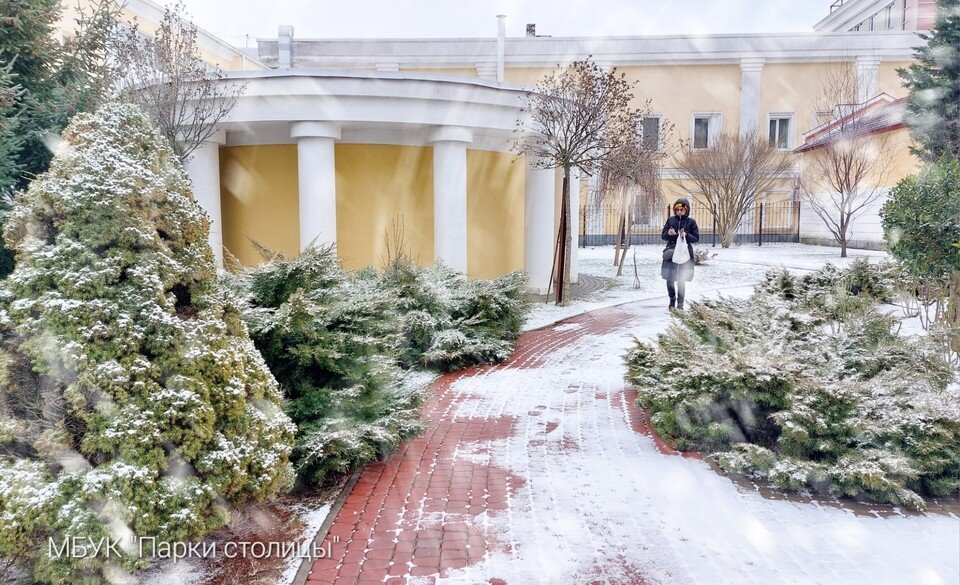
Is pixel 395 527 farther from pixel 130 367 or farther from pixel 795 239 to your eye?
pixel 795 239

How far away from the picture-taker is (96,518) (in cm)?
284

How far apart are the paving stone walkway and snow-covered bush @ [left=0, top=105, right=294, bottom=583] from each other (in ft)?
2.75

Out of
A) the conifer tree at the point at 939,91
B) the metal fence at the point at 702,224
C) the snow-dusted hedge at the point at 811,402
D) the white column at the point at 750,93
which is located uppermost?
the white column at the point at 750,93

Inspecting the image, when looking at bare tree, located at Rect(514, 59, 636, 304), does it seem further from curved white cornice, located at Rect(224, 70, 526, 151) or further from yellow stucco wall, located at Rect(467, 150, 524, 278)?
curved white cornice, located at Rect(224, 70, 526, 151)

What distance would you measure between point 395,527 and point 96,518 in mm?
1565

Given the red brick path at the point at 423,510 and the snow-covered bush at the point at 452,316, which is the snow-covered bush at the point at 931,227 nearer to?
the red brick path at the point at 423,510

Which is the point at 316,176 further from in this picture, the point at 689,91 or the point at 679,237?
the point at 689,91

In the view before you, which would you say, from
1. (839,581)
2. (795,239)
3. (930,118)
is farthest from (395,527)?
(795,239)

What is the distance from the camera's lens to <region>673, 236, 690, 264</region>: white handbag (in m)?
10.4

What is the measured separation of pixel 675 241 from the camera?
415 inches

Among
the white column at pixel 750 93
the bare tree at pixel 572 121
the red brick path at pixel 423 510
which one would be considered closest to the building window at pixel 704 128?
the white column at pixel 750 93

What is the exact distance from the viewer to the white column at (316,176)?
10836mm

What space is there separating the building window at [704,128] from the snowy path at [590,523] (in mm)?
27837

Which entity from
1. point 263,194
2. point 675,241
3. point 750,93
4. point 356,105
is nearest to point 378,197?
point 356,105
